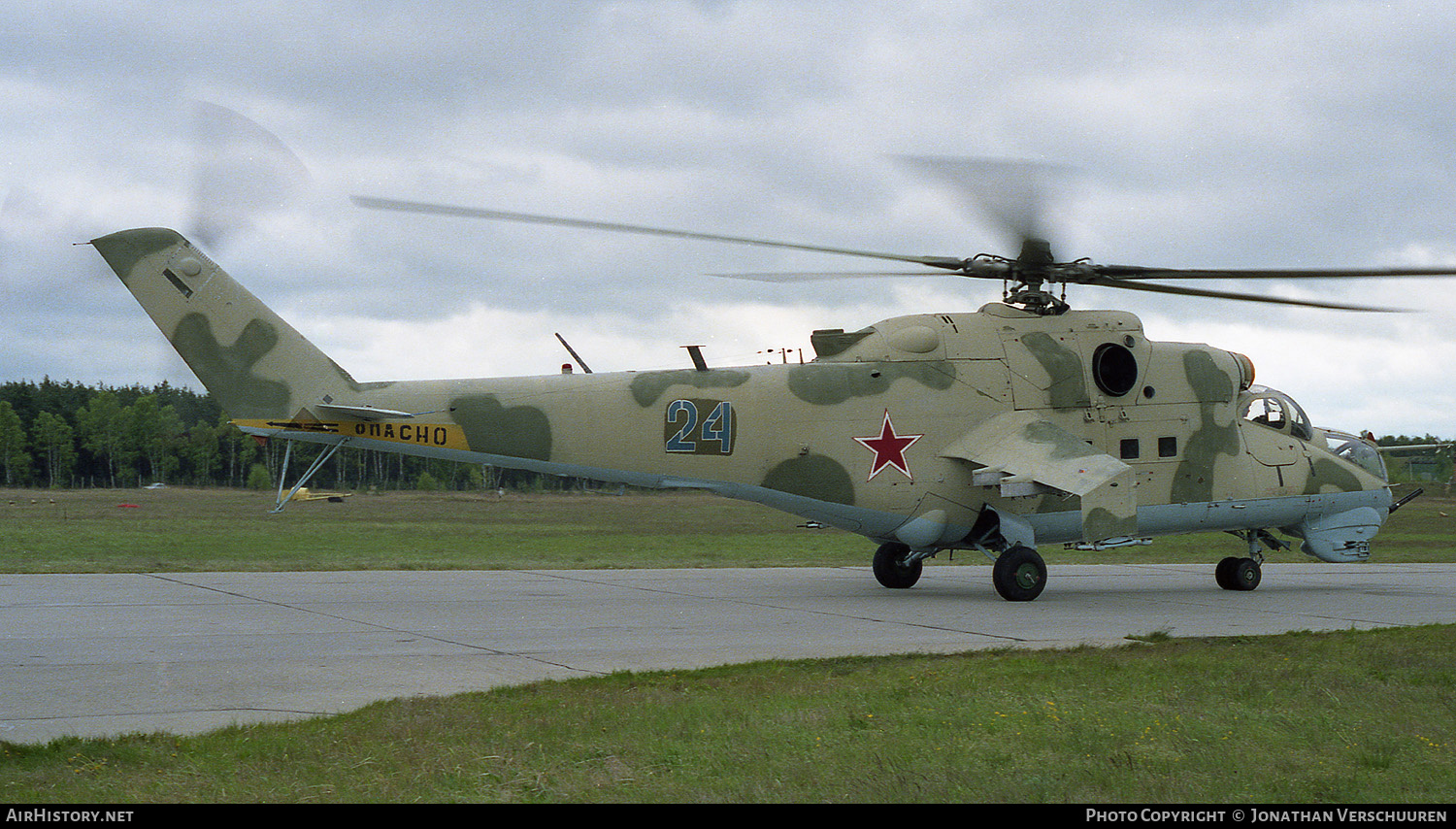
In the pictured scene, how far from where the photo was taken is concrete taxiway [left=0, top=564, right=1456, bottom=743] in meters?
9.35

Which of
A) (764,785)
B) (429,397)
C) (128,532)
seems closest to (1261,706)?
(764,785)

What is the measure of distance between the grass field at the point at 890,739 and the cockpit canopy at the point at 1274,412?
23.0 ft

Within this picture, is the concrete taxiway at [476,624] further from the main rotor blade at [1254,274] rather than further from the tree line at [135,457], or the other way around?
the tree line at [135,457]

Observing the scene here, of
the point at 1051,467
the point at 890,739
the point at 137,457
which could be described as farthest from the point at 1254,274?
the point at 137,457

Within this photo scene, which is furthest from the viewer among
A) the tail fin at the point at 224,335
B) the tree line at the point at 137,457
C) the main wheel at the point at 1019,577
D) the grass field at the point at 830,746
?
the tree line at the point at 137,457

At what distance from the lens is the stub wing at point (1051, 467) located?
54.6 ft

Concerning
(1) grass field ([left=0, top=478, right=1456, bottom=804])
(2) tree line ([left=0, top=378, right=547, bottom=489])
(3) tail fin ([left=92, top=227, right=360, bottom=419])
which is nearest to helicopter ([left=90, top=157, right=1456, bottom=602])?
(3) tail fin ([left=92, top=227, right=360, bottom=419])

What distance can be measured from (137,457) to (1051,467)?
60315mm

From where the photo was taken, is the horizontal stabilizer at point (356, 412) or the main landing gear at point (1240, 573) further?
the main landing gear at point (1240, 573)

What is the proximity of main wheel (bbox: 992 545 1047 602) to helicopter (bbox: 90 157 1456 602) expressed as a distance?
0.10ft

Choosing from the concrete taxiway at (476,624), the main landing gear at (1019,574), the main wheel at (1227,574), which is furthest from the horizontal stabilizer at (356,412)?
the main wheel at (1227,574)

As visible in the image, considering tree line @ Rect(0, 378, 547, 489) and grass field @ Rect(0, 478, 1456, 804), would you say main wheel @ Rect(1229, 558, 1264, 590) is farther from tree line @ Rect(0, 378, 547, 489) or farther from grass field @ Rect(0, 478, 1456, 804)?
tree line @ Rect(0, 378, 547, 489)
